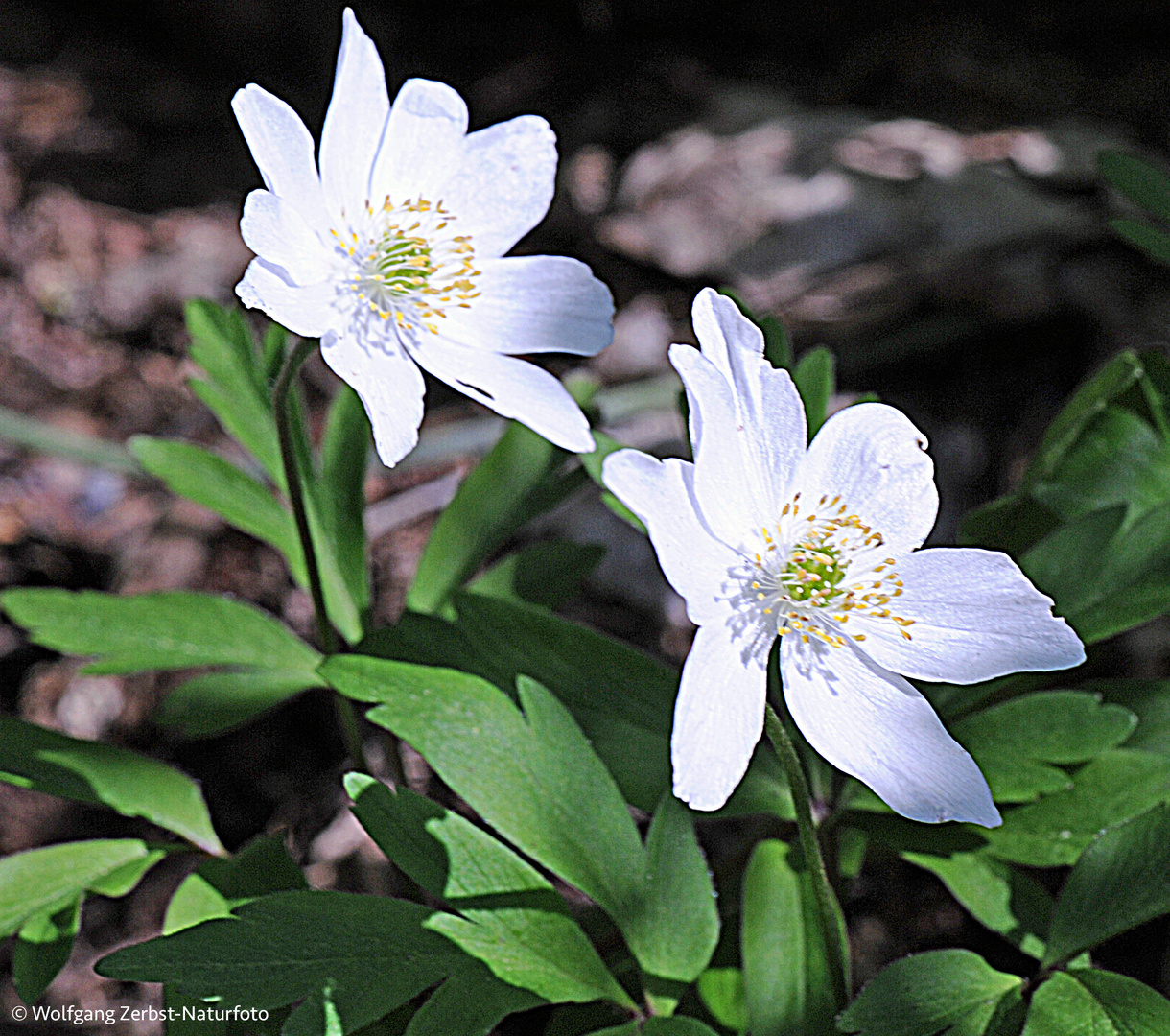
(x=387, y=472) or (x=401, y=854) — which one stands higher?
(x=401, y=854)

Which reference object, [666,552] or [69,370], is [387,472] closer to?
[69,370]

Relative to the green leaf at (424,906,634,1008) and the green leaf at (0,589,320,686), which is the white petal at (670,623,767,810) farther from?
the green leaf at (0,589,320,686)

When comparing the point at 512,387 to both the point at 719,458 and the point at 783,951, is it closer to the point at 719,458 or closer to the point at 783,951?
the point at 719,458

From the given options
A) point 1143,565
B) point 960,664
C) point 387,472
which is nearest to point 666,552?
point 960,664

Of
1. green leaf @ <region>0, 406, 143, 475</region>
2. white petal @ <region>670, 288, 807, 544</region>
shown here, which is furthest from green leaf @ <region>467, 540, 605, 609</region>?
green leaf @ <region>0, 406, 143, 475</region>

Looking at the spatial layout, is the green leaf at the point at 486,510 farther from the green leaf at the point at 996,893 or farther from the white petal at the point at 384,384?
the green leaf at the point at 996,893

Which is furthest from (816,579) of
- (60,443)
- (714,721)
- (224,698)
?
(60,443)
